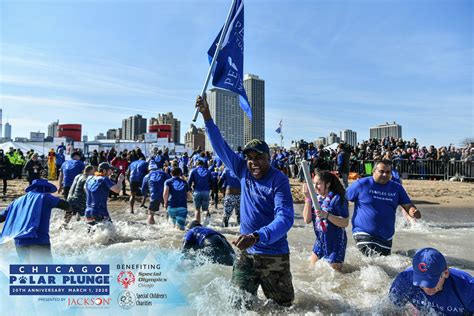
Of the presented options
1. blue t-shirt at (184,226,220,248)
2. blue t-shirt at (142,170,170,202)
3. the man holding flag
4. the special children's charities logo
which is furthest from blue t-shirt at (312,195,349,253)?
blue t-shirt at (142,170,170,202)

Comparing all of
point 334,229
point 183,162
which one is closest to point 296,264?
point 334,229

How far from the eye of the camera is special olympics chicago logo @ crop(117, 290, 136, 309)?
3.87 metres

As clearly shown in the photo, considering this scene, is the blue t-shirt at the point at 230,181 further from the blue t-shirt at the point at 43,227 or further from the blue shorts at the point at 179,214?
the blue t-shirt at the point at 43,227

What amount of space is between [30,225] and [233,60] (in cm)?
346

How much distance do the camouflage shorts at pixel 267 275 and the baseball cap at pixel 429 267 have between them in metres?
1.13

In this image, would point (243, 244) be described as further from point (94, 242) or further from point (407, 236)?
point (407, 236)

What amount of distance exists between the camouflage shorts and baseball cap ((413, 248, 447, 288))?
1134 mm

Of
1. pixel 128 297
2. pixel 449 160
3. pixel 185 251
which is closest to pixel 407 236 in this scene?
pixel 185 251

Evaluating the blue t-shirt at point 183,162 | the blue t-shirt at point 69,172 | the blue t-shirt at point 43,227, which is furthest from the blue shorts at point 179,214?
the blue t-shirt at point 183,162

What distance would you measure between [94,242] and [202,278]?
375 cm

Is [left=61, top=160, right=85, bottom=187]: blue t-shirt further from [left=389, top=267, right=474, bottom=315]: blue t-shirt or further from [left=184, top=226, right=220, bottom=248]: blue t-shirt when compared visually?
[left=389, top=267, right=474, bottom=315]: blue t-shirt

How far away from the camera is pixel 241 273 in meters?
3.58

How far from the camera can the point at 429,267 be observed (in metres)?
2.90

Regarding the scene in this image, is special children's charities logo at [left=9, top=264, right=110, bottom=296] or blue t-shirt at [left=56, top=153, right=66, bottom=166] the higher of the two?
blue t-shirt at [left=56, top=153, right=66, bottom=166]
